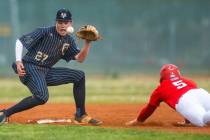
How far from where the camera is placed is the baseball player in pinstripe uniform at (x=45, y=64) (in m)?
8.34

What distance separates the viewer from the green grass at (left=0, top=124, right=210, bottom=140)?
719 cm

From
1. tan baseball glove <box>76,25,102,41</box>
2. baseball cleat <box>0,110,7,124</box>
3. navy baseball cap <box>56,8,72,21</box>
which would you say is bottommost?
baseball cleat <box>0,110,7,124</box>

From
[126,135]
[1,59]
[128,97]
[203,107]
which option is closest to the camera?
[126,135]

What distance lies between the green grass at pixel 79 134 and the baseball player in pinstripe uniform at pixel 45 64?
45 centimetres

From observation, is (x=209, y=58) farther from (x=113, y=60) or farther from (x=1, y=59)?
(x=1, y=59)

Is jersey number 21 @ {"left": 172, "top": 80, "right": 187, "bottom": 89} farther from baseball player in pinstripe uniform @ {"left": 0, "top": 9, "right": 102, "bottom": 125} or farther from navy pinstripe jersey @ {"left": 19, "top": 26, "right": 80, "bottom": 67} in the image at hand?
navy pinstripe jersey @ {"left": 19, "top": 26, "right": 80, "bottom": 67}

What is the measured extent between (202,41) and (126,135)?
17889 mm

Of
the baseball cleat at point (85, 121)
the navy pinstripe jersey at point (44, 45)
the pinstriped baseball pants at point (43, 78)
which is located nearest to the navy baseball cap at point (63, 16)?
the navy pinstripe jersey at point (44, 45)

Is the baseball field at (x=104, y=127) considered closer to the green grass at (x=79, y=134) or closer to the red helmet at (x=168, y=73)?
the green grass at (x=79, y=134)

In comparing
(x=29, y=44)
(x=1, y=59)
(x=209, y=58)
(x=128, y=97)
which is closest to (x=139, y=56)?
(x=209, y=58)

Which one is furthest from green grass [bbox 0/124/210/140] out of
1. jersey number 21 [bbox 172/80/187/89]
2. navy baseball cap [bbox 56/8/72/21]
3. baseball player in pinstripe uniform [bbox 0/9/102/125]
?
navy baseball cap [bbox 56/8/72/21]

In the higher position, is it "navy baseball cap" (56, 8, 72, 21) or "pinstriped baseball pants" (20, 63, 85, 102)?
"navy baseball cap" (56, 8, 72, 21)

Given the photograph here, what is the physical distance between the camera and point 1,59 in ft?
79.7

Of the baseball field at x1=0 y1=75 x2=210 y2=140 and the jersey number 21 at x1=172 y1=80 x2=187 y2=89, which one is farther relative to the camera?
the jersey number 21 at x1=172 y1=80 x2=187 y2=89
